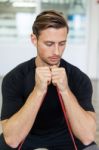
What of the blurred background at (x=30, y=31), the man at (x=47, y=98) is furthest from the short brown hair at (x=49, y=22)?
the blurred background at (x=30, y=31)

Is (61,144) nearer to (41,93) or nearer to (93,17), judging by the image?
(41,93)

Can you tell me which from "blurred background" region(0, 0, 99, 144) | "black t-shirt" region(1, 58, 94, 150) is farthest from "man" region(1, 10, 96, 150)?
"blurred background" region(0, 0, 99, 144)

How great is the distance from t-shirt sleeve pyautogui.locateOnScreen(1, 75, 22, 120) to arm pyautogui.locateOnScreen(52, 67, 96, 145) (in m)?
0.20

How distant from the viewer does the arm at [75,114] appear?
1.49m

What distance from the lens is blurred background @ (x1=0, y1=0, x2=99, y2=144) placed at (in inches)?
218

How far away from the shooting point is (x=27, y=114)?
1.50 m

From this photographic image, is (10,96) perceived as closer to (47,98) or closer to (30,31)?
(47,98)

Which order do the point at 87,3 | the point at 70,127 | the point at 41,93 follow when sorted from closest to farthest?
the point at 41,93 → the point at 70,127 → the point at 87,3

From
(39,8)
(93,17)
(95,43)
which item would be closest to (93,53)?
(95,43)

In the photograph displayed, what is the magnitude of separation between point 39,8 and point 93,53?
1.16 m

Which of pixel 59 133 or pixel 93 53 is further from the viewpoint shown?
pixel 93 53

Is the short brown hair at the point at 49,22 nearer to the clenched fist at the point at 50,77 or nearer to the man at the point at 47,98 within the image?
the man at the point at 47,98

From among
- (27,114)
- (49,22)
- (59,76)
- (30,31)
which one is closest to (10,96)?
(27,114)

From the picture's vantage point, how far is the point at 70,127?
1.61 metres
